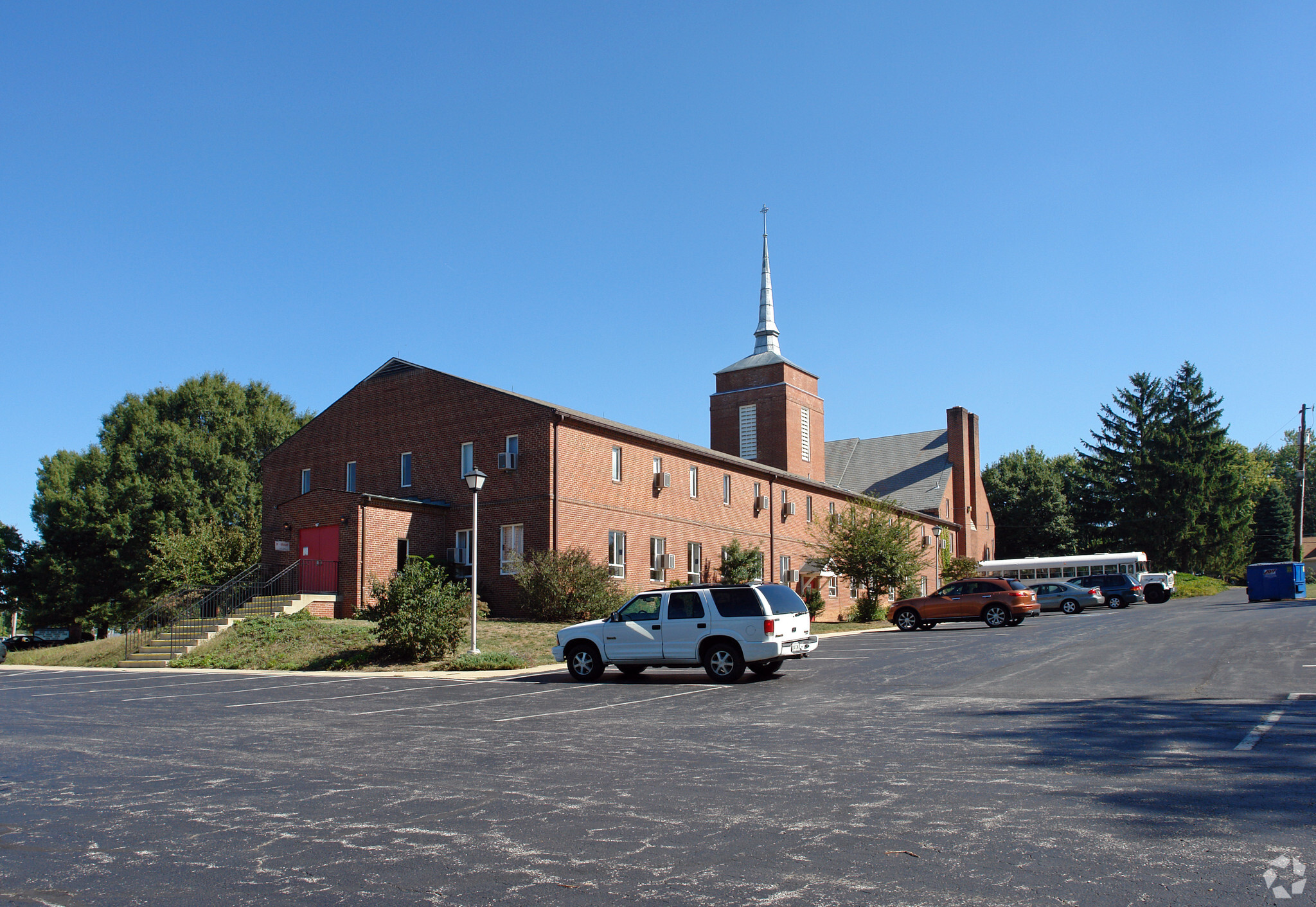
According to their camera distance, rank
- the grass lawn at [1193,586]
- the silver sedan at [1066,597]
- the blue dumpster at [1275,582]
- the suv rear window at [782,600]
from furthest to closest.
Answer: the grass lawn at [1193,586]
the blue dumpster at [1275,582]
the silver sedan at [1066,597]
the suv rear window at [782,600]

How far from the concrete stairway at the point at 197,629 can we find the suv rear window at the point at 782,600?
1775 cm

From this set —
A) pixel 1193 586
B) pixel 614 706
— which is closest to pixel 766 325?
pixel 1193 586

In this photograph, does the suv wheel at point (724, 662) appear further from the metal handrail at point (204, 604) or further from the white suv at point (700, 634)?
the metal handrail at point (204, 604)

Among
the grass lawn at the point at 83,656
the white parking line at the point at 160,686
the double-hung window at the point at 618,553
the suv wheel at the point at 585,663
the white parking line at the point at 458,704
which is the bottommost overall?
the grass lawn at the point at 83,656

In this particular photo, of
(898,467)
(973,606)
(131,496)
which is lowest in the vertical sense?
(973,606)

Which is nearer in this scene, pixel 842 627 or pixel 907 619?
pixel 907 619

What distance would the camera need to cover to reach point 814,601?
40875mm

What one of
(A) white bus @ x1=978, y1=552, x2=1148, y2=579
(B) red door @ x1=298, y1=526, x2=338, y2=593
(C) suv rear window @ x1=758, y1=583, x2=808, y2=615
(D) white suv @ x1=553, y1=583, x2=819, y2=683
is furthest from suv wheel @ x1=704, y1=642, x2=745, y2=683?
(A) white bus @ x1=978, y1=552, x2=1148, y2=579

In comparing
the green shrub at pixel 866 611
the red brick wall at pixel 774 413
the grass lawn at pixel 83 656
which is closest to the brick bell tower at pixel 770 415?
the red brick wall at pixel 774 413

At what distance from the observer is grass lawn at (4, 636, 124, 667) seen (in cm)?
2836

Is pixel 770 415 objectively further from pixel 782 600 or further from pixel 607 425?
pixel 782 600

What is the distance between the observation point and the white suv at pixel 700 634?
16.1 m

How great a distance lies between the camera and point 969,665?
719 inches

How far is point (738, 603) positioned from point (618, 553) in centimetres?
1751
